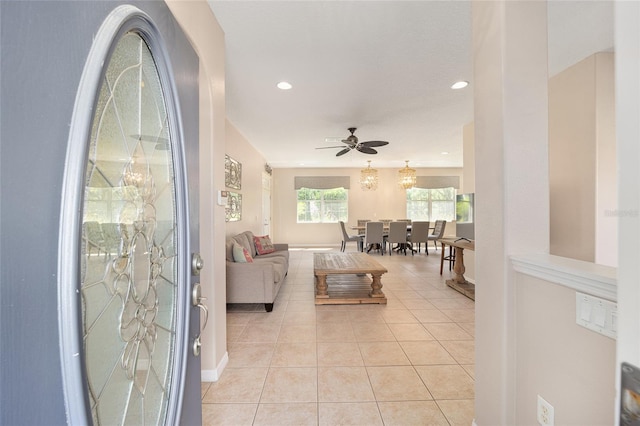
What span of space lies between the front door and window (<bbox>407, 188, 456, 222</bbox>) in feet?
29.7

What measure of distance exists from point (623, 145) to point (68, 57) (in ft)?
3.38

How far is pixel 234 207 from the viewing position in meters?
4.74

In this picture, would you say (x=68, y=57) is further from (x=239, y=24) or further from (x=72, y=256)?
(x=239, y=24)

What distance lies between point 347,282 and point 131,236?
405 cm

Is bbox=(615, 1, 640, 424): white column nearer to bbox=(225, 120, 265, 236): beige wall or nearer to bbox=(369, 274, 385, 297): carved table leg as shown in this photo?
bbox=(369, 274, 385, 297): carved table leg

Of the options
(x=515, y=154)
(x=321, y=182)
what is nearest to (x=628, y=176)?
(x=515, y=154)

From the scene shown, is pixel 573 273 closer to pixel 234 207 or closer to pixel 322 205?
pixel 234 207

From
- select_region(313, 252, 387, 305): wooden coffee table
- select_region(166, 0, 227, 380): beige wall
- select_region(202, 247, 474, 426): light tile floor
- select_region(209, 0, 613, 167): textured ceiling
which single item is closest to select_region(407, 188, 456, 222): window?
select_region(209, 0, 613, 167): textured ceiling

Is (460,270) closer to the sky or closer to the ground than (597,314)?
closer to the ground

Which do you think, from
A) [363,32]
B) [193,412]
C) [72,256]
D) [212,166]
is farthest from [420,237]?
[72,256]

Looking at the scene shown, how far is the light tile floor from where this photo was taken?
1.68 metres

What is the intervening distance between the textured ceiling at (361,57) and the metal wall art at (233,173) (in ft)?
2.18

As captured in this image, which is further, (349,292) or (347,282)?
(347,282)

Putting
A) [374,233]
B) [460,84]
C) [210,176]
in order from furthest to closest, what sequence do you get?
[374,233] → [460,84] → [210,176]
